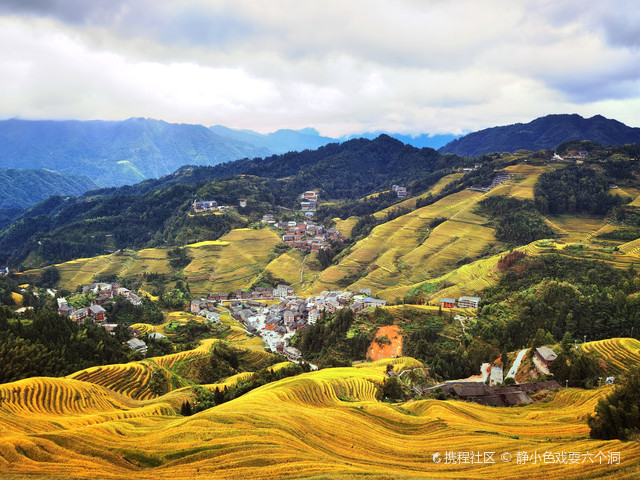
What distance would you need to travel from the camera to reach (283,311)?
48656mm

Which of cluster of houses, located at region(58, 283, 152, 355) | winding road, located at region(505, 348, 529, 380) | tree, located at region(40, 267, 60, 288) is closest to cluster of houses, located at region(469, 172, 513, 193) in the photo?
winding road, located at region(505, 348, 529, 380)

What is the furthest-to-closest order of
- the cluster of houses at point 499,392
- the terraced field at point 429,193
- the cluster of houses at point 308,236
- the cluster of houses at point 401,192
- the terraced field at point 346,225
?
the cluster of houses at point 401,192
the terraced field at point 429,193
the terraced field at point 346,225
the cluster of houses at point 308,236
the cluster of houses at point 499,392

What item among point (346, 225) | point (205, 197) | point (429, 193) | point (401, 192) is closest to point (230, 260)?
point (346, 225)

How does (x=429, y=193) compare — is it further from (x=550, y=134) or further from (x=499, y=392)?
(x=550, y=134)

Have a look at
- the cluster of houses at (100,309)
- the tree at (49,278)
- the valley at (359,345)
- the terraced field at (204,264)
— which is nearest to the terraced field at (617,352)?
the valley at (359,345)

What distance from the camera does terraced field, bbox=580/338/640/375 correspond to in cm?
2128

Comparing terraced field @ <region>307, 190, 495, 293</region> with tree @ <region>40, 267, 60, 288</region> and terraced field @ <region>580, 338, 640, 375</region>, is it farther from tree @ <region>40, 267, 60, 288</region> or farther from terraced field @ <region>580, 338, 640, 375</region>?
tree @ <region>40, 267, 60, 288</region>

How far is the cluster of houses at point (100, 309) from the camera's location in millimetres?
33125

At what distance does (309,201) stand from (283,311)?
6637 centimetres

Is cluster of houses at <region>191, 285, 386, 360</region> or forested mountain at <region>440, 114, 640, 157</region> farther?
forested mountain at <region>440, 114, 640, 157</region>

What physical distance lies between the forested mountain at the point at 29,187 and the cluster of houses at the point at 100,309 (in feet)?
508

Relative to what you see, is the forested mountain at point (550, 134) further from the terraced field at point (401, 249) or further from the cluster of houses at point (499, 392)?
the cluster of houses at point (499, 392)

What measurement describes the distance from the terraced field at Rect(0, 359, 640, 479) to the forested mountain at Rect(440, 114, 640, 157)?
158929mm

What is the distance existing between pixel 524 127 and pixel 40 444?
205m
